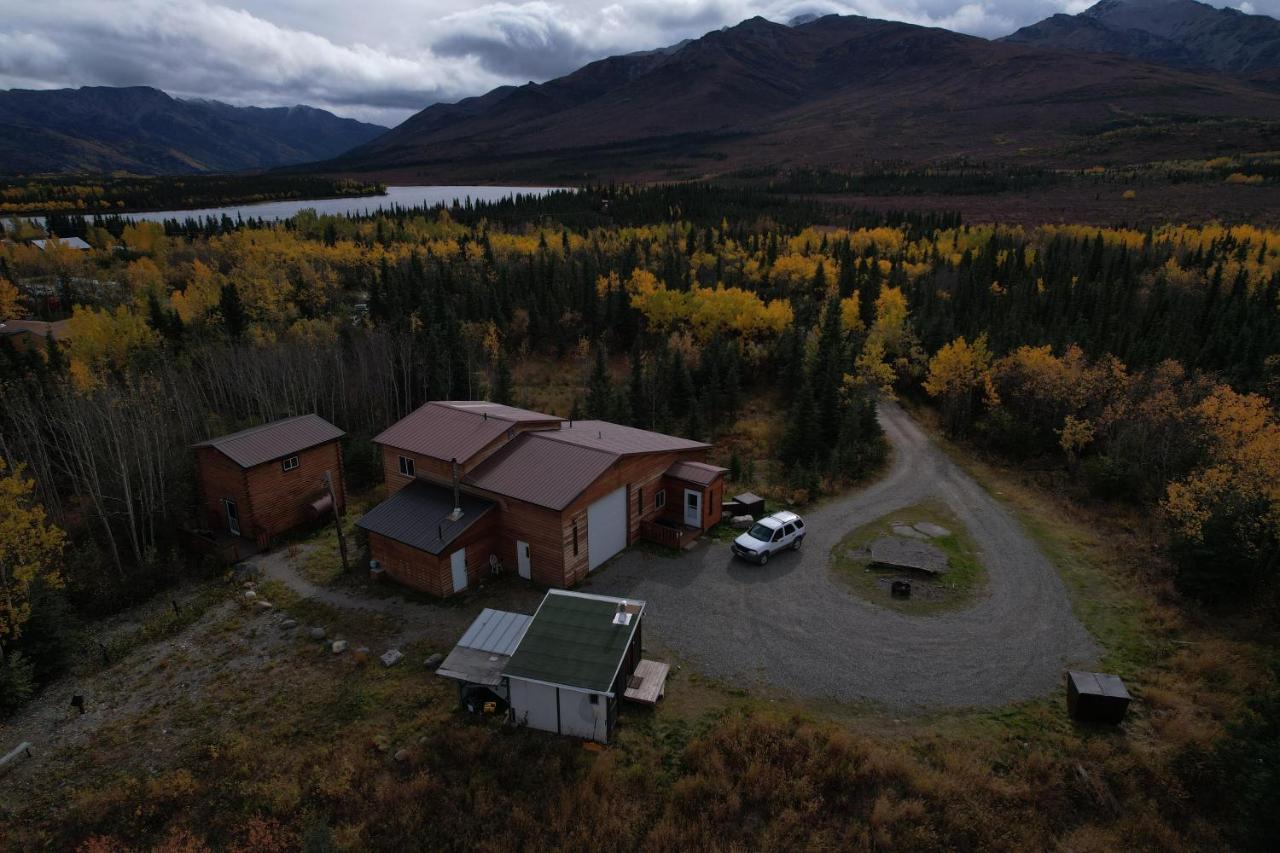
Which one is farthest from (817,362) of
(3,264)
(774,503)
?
(3,264)

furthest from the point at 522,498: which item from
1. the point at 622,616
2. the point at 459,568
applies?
the point at 622,616

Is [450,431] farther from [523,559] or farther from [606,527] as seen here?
[606,527]

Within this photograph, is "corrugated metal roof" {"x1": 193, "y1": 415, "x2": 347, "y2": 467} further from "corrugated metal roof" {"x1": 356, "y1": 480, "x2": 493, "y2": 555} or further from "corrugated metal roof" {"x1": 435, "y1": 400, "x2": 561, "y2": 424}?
"corrugated metal roof" {"x1": 356, "y1": 480, "x2": 493, "y2": 555}

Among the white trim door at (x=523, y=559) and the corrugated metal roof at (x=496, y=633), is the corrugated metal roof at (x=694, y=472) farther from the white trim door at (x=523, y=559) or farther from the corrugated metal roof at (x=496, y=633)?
the corrugated metal roof at (x=496, y=633)

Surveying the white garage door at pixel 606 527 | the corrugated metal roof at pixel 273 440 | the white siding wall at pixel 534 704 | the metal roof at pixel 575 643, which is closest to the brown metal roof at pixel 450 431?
the corrugated metal roof at pixel 273 440

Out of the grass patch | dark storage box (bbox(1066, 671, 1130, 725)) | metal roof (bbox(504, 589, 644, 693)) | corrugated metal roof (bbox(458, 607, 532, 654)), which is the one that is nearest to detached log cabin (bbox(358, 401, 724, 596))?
corrugated metal roof (bbox(458, 607, 532, 654))

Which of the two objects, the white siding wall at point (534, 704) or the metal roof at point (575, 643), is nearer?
the metal roof at point (575, 643)
